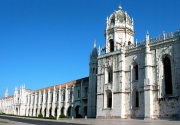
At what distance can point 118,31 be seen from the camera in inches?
1779

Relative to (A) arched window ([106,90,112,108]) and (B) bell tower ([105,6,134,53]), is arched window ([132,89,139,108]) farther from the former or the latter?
(B) bell tower ([105,6,134,53])

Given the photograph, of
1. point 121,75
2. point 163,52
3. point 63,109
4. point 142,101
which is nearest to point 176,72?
point 163,52

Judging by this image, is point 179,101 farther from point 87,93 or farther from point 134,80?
point 87,93

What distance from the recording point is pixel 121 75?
4034 cm

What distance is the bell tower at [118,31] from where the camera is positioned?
44812mm

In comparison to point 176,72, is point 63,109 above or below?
below

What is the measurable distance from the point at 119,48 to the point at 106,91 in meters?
8.16

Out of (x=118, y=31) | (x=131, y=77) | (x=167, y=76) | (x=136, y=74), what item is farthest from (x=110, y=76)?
(x=167, y=76)

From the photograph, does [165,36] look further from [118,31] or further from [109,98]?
[109,98]

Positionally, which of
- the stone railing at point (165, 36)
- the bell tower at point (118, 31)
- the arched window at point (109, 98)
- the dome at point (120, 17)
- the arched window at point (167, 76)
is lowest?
the arched window at point (109, 98)

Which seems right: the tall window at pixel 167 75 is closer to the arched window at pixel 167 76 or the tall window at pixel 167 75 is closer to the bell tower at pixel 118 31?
the arched window at pixel 167 76

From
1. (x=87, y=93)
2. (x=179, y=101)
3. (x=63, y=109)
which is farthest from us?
(x=63, y=109)

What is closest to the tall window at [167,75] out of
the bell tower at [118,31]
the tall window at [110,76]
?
the bell tower at [118,31]

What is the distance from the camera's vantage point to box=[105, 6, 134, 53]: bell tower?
44.8 metres
